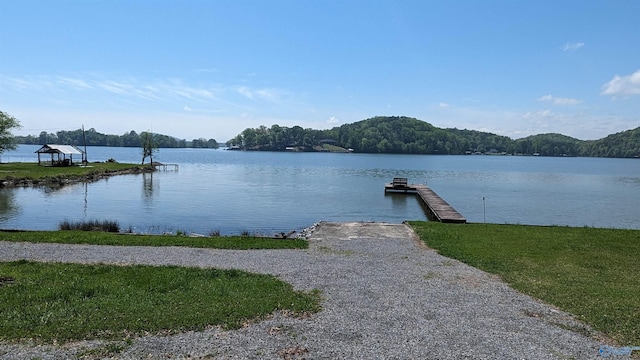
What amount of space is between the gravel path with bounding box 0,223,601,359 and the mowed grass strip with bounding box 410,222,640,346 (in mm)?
707

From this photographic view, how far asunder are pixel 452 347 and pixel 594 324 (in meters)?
3.49

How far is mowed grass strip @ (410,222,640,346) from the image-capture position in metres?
9.52

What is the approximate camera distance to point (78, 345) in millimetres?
7156

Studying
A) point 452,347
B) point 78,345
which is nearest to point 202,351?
point 78,345

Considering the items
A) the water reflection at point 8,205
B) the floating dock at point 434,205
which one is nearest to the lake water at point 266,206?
the water reflection at point 8,205

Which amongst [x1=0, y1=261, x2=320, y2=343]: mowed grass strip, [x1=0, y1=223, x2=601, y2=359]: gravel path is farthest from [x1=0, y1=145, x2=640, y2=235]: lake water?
[x1=0, y1=261, x2=320, y2=343]: mowed grass strip

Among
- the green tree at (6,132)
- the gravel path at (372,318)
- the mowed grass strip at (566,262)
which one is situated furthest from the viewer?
the green tree at (6,132)

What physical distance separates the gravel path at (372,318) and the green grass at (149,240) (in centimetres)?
118

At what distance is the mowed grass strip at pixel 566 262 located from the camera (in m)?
9.52

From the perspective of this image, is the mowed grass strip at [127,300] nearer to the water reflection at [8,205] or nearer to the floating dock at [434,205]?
the floating dock at [434,205]

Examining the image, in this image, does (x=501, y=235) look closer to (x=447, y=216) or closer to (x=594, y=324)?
(x=447, y=216)

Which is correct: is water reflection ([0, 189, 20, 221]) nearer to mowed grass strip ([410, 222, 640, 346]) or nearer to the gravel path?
the gravel path

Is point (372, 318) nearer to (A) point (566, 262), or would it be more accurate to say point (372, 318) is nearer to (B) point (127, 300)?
(B) point (127, 300)

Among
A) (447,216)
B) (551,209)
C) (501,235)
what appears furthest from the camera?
(551,209)
